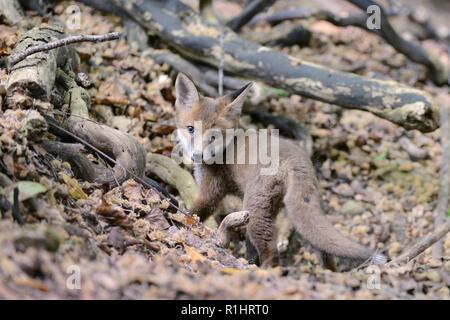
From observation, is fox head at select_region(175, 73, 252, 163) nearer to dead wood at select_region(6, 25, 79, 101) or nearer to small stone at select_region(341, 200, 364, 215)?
dead wood at select_region(6, 25, 79, 101)

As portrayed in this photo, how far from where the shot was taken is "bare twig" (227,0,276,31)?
8914 mm

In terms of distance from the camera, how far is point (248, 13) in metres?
8.99

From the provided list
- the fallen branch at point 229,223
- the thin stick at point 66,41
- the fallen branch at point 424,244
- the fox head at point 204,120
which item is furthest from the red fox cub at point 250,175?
the thin stick at point 66,41

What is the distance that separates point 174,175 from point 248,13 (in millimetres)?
3535

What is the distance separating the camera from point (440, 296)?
4.16 m

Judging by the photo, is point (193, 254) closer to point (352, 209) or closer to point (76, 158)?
point (76, 158)

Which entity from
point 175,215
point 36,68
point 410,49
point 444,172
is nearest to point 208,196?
point 175,215

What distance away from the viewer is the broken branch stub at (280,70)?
662 centimetres

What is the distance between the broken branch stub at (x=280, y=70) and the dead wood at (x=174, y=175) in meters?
1.80

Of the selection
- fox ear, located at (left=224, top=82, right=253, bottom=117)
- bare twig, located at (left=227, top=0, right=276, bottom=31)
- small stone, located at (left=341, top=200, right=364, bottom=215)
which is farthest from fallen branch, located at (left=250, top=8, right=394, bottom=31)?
fox ear, located at (left=224, top=82, right=253, bottom=117)

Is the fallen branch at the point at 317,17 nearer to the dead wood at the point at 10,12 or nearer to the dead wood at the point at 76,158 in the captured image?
the dead wood at the point at 10,12

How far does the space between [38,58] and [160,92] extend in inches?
104

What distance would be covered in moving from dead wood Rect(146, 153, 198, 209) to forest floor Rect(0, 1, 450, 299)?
0.20m

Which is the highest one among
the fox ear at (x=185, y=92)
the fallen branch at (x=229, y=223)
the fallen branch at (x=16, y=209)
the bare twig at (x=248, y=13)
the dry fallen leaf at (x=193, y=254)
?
the bare twig at (x=248, y=13)
